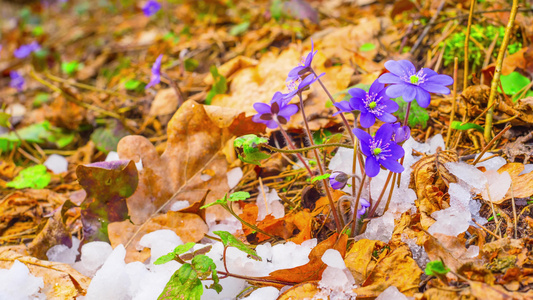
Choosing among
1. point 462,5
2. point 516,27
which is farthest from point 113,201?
point 462,5

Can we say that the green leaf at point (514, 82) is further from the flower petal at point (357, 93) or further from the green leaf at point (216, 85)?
the green leaf at point (216, 85)

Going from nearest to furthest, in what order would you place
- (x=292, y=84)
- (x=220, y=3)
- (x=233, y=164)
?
(x=292, y=84) → (x=233, y=164) → (x=220, y=3)

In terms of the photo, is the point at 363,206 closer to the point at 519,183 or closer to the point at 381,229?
the point at 381,229

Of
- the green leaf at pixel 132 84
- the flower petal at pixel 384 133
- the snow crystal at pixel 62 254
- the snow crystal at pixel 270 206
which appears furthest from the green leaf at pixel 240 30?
the flower petal at pixel 384 133

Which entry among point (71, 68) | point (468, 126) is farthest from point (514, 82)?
point (71, 68)

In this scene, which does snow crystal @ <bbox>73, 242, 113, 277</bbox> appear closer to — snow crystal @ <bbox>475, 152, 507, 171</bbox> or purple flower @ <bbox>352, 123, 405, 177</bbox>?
purple flower @ <bbox>352, 123, 405, 177</bbox>

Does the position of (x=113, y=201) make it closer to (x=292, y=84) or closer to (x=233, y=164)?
(x=233, y=164)
